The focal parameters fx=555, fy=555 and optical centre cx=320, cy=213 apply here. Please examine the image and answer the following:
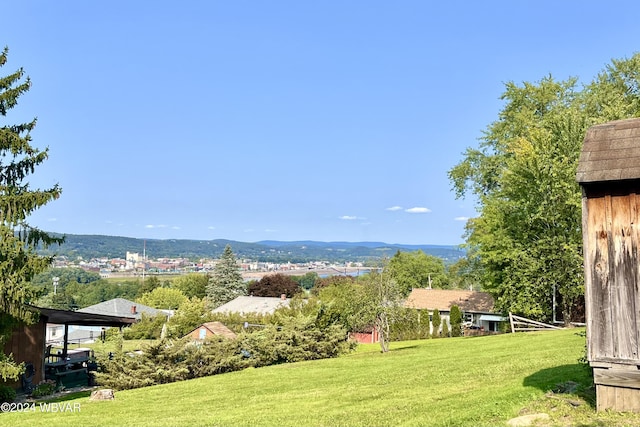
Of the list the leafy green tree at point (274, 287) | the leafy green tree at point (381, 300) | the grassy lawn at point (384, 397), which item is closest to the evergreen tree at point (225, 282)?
the leafy green tree at point (274, 287)

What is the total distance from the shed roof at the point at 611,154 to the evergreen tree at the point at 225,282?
77643 mm

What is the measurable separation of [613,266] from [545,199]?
21.7 m

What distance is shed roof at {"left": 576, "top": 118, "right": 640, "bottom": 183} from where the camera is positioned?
854 cm

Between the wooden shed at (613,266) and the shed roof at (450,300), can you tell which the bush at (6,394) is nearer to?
the wooden shed at (613,266)

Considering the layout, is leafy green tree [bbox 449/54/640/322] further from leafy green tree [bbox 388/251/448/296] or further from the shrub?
leafy green tree [bbox 388/251/448/296]

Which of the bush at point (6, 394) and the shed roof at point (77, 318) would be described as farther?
the shed roof at point (77, 318)

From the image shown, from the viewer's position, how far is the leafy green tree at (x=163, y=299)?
258ft

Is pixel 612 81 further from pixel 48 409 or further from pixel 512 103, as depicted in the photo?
pixel 48 409

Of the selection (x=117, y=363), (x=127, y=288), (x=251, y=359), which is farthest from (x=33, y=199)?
(x=127, y=288)

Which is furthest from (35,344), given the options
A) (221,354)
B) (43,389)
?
(221,354)

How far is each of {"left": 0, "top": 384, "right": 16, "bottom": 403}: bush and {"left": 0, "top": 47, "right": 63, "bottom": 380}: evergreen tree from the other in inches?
107

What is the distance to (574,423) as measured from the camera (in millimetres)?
8031

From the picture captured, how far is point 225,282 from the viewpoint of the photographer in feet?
279

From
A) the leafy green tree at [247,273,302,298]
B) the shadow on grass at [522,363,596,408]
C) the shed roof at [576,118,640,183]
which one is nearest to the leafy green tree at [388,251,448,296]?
Answer: the leafy green tree at [247,273,302,298]
